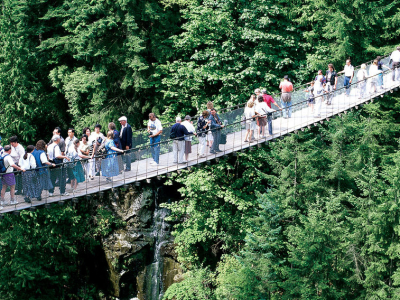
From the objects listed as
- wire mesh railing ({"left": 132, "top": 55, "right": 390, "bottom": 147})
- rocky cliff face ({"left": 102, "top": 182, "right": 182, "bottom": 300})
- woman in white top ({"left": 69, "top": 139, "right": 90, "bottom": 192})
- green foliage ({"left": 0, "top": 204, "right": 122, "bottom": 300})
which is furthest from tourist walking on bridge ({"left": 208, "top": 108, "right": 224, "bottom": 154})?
green foliage ({"left": 0, "top": 204, "right": 122, "bottom": 300})

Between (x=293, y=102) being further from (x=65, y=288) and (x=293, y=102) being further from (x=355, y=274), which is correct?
(x=65, y=288)

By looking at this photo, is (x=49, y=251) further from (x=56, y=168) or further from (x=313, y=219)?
(x=313, y=219)

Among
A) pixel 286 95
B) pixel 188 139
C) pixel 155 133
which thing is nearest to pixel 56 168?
pixel 155 133

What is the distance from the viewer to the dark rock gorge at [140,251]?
76.6ft

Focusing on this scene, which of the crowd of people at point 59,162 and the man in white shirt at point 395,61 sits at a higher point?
the man in white shirt at point 395,61

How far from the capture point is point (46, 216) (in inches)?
866

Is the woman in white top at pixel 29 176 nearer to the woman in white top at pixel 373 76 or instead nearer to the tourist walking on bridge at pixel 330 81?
the tourist walking on bridge at pixel 330 81

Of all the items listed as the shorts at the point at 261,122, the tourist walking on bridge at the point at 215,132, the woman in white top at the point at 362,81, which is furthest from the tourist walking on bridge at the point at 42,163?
the woman in white top at the point at 362,81

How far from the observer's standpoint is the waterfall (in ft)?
76.5

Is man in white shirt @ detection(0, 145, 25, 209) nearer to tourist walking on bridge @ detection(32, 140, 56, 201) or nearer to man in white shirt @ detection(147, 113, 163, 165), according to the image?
tourist walking on bridge @ detection(32, 140, 56, 201)

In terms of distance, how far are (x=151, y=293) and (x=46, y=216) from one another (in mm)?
5198

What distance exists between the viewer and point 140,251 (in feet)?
76.5

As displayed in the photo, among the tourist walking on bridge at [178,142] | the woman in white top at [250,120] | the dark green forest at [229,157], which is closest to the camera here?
the tourist walking on bridge at [178,142]

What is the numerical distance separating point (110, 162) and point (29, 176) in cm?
213
